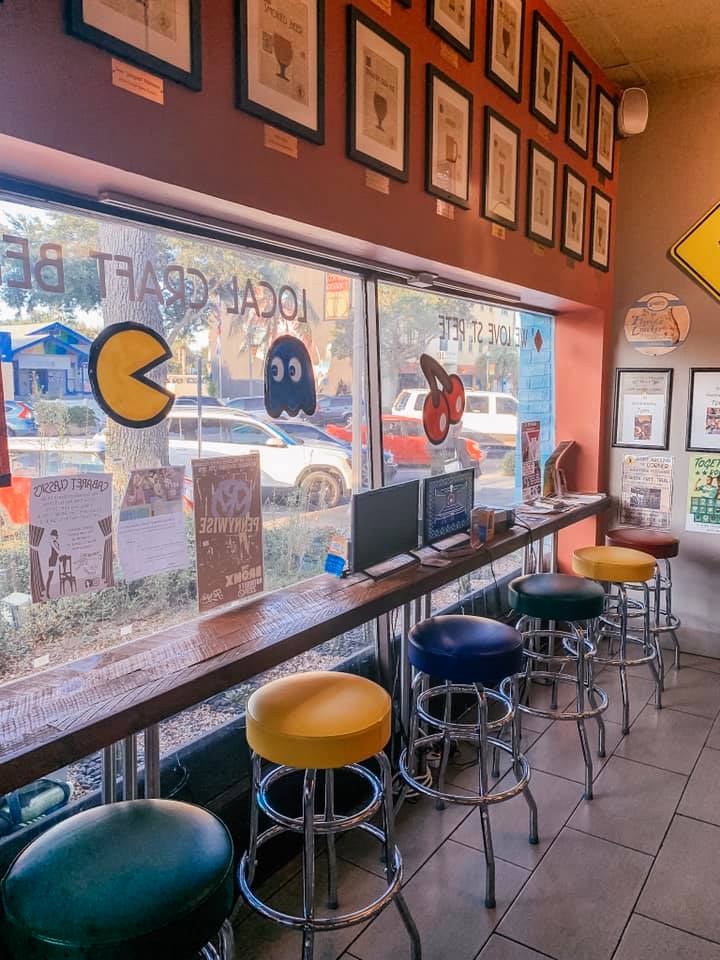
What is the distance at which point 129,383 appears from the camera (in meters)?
1.68

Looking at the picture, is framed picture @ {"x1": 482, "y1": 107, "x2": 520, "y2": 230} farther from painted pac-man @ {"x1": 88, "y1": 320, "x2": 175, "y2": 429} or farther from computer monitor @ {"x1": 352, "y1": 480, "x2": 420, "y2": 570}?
painted pac-man @ {"x1": 88, "y1": 320, "x2": 175, "y2": 429}

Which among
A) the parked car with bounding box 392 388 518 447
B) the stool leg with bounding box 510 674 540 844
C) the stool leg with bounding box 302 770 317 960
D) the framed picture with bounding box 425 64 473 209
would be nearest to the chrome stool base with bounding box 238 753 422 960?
the stool leg with bounding box 302 770 317 960

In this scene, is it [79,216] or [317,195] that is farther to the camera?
[317,195]

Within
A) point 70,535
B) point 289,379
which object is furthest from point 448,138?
point 70,535

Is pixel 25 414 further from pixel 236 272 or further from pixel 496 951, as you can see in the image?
pixel 496 951

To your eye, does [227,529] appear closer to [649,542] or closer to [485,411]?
[485,411]

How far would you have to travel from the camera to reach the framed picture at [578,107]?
322cm

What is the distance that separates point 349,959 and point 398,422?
1708 millimetres

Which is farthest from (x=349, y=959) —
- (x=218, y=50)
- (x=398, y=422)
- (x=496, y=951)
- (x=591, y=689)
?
(x=218, y=50)

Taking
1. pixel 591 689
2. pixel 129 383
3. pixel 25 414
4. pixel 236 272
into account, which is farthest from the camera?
pixel 591 689

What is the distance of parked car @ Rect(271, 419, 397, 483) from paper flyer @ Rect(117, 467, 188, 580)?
44 cm

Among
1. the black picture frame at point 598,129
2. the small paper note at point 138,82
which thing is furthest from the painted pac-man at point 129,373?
the black picture frame at point 598,129

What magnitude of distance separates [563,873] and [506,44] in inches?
114

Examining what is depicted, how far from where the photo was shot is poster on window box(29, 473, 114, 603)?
4.89 feet
